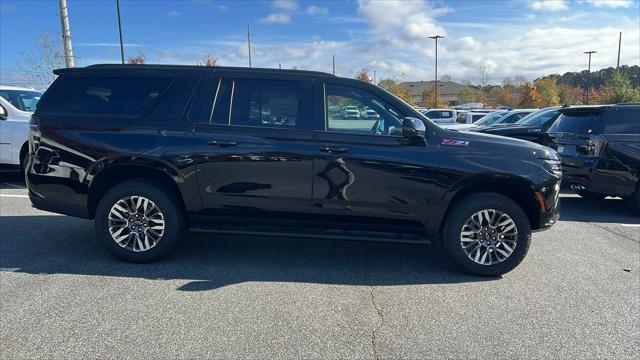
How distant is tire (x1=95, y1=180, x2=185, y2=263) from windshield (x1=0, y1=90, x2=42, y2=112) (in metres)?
5.68

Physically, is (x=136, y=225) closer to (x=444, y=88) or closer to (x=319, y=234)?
(x=319, y=234)

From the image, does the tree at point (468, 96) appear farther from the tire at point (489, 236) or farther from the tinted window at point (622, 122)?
the tire at point (489, 236)

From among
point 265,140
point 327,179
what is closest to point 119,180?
point 265,140

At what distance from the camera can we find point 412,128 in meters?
4.21

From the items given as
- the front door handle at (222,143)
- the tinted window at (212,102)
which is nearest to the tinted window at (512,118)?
the tinted window at (212,102)

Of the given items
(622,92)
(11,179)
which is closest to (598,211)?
(11,179)

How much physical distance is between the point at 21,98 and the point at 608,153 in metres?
10.8

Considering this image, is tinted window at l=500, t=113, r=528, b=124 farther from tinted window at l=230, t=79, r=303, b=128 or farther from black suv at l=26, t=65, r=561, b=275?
tinted window at l=230, t=79, r=303, b=128

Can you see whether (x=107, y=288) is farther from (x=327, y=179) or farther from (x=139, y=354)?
(x=327, y=179)

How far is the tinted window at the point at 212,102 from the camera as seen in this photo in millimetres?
4512

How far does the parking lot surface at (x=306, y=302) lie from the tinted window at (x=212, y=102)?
1537mm

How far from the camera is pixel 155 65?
15.6ft

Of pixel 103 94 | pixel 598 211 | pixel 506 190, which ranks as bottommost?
pixel 598 211

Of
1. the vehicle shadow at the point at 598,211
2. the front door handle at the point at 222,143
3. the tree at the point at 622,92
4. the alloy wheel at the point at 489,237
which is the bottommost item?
the vehicle shadow at the point at 598,211
